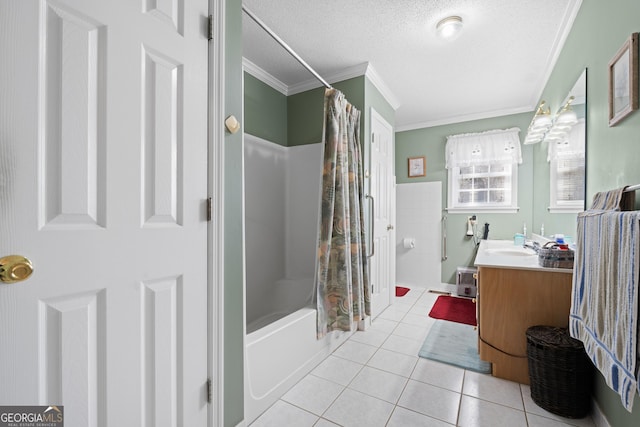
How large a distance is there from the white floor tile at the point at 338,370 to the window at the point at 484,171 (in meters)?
2.79

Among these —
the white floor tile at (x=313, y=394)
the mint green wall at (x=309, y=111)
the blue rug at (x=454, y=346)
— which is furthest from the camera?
the mint green wall at (x=309, y=111)

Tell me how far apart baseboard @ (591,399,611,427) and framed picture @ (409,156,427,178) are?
3169mm

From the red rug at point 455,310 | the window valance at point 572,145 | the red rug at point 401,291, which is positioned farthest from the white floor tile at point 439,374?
the red rug at point 401,291

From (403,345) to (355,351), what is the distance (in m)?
0.43

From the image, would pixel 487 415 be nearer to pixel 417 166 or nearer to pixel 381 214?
pixel 381 214

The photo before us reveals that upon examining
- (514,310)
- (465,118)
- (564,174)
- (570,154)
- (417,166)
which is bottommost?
(514,310)

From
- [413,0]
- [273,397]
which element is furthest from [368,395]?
[413,0]

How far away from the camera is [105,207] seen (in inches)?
34.6

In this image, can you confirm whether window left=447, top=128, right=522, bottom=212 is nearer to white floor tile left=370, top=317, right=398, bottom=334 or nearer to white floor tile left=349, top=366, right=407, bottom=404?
white floor tile left=370, top=317, right=398, bottom=334

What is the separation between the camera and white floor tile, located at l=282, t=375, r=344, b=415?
5.32 ft

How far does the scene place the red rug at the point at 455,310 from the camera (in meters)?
2.99

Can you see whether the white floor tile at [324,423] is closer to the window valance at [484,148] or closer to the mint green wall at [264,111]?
the mint green wall at [264,111]

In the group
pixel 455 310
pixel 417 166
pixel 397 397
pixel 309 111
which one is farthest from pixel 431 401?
pixel 417 166

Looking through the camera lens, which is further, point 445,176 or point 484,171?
point 445,176
